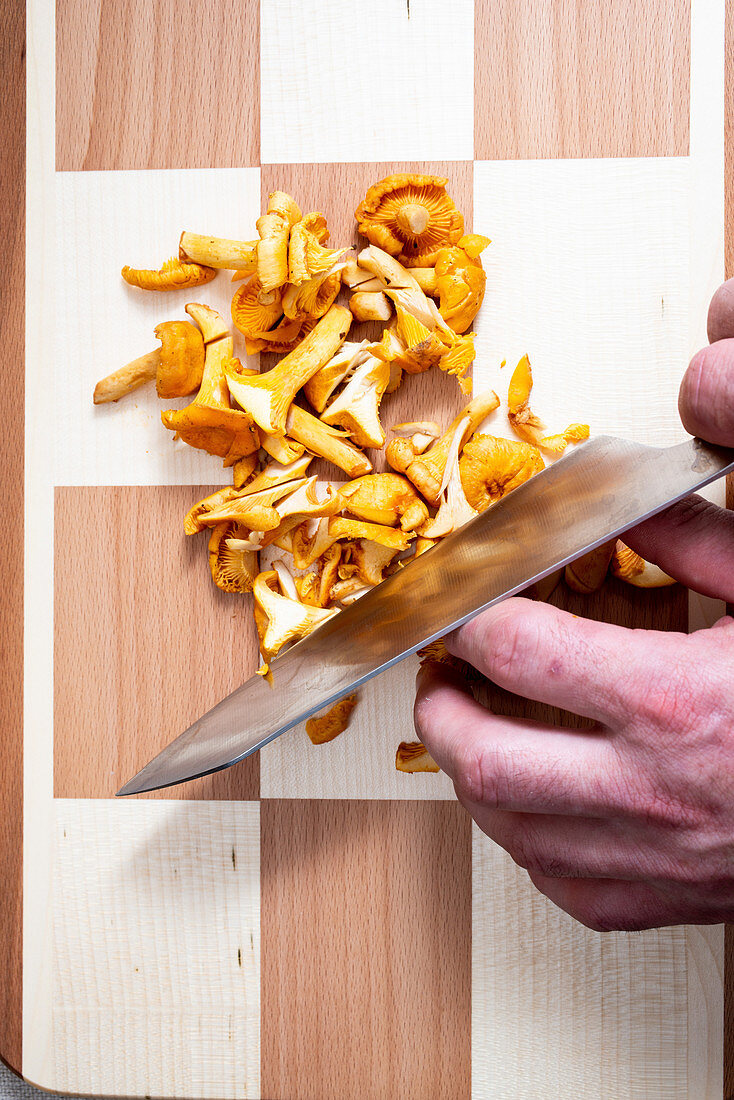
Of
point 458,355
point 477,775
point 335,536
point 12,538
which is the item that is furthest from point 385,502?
point 12,538

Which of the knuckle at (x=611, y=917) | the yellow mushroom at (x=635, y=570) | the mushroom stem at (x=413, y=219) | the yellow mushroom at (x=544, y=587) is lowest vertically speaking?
the knuckle at (x=611, y=917)

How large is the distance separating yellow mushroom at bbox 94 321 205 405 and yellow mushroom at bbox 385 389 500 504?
0.21 metres

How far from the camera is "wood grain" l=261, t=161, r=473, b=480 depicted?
757 millimetres

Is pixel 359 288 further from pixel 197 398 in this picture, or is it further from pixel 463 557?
pixel 463 557

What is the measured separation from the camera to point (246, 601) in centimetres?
78

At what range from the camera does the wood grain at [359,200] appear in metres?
0.76

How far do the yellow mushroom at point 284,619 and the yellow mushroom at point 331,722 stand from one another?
8 cm

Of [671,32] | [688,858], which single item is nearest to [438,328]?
[671,32]

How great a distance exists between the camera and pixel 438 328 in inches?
28.2

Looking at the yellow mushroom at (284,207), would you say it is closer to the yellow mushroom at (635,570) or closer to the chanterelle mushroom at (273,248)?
the chanterelle mushroom at (273,248)

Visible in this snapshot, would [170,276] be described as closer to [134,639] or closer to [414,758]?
[134,639]

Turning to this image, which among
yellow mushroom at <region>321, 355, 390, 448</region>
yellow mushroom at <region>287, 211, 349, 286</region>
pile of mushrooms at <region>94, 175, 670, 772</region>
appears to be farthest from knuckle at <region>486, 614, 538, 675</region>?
yellow mushroom at <region>287, 211, 349, 286</region>

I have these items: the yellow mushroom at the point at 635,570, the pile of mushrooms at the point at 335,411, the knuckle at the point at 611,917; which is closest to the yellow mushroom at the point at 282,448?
the pile of mushrooms at the point at 335,411

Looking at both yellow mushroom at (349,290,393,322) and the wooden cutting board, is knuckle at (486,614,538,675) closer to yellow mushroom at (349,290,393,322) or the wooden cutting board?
the wooden cutting board
